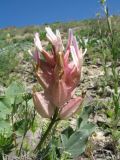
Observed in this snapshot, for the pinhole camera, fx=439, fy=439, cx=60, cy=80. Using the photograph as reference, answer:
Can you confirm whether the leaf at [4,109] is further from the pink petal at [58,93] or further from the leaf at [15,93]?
the pink petal at [58,93]

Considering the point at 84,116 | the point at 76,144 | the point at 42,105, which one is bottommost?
the point at 76,144

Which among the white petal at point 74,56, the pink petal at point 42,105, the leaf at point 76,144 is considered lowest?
the leaf at point 76,144

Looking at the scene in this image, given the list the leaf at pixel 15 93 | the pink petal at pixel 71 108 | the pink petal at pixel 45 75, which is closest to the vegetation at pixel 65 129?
the leaf at pixel 15 93

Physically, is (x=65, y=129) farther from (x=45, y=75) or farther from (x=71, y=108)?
(x=45, y=75)

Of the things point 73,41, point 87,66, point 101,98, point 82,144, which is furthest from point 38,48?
point 87,66

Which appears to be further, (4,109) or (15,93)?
(15,93)

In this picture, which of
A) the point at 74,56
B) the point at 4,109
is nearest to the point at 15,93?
the point at 4,109
